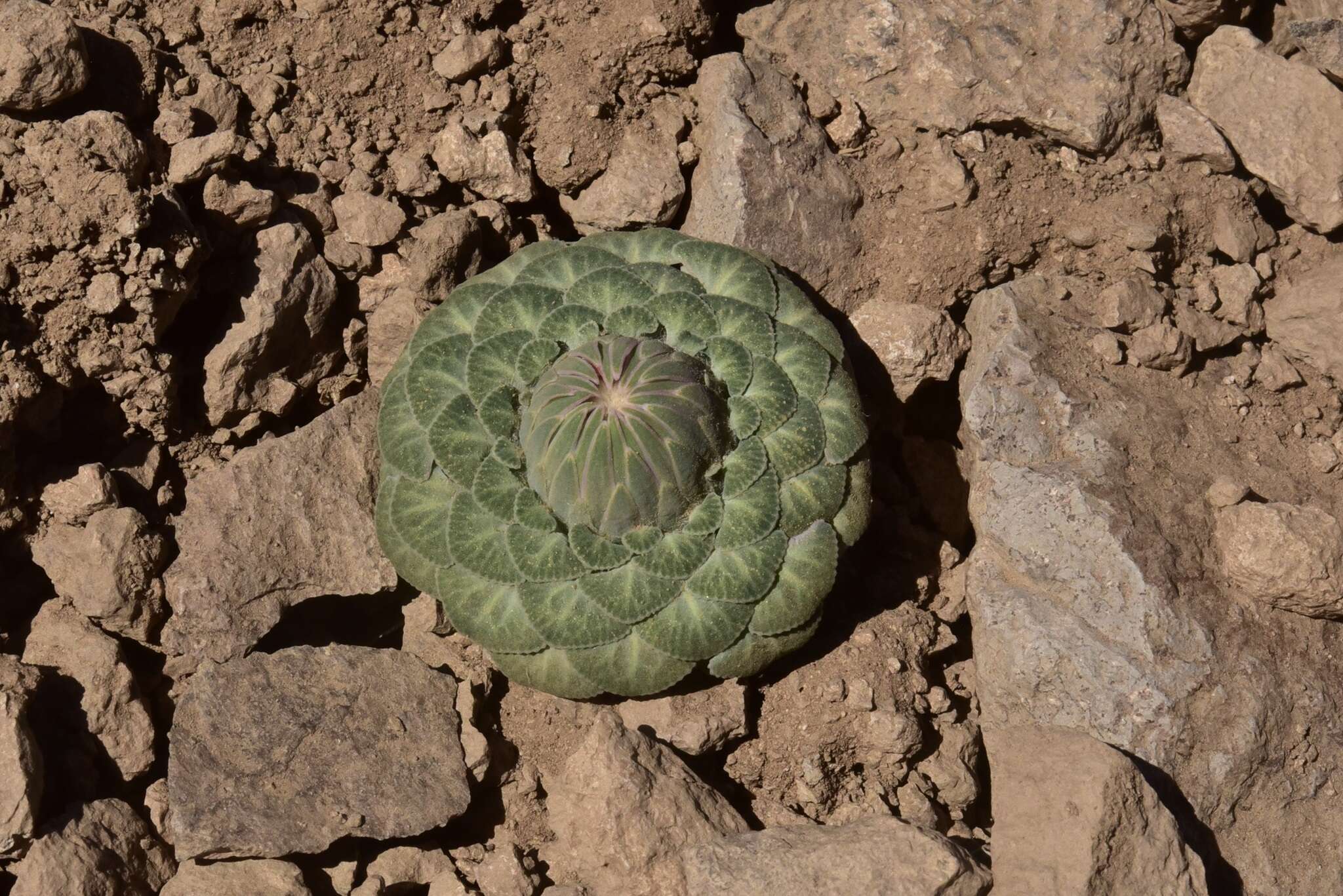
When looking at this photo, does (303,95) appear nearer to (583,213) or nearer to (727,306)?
(583,213)

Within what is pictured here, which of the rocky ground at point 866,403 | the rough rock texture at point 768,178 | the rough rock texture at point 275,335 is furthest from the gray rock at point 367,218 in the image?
the rough rock texture at point 768,178

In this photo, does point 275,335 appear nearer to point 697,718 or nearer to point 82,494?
point 82,494

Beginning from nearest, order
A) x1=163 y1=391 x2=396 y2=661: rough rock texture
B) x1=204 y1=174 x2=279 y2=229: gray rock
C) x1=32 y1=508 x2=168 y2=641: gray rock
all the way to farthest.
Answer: x1=32 y1=508 x2=168 y2=641: gray rock → x1=163 y1=391 x2=396 y2=661: rough rock texture → x1=204 y1=174 x2=279 y2=229: gray rock

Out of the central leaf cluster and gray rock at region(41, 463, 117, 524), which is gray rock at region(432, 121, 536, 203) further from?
gray rock at region(41, 463, 117, 524)

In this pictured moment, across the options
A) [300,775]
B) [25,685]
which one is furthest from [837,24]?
[25,685]

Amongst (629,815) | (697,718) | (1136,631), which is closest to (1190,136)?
(1136,631)

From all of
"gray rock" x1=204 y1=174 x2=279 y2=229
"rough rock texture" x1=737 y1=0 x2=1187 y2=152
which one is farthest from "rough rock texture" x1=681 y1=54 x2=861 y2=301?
"gray rock" x1=204 y1=174 x2=279 y2=229
